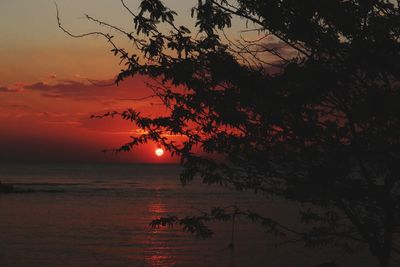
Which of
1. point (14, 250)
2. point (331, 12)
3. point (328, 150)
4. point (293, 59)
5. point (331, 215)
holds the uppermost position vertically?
point (331, 12)

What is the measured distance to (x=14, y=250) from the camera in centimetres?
3184

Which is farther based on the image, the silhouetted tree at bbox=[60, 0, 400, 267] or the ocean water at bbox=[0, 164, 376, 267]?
the ocean water at bbox=[0, 164, 376, 267]

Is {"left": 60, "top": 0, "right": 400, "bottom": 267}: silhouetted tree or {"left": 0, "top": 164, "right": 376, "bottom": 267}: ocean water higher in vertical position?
{"left": 60, "top": 0, "right": 400, "bottom": 267}: silhouetted tree

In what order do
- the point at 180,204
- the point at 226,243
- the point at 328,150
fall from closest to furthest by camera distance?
the point at 328,150
the point at 226,243
the point at 180,204

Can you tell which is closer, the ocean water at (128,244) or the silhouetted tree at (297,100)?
the silhouetted tree at (297,100)

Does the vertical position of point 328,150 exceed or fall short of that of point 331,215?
it exceeds it

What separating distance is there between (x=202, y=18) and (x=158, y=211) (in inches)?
2099

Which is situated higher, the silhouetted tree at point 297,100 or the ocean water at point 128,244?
the silhouetted tree at point 297,100

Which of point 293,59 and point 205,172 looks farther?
point 205,172

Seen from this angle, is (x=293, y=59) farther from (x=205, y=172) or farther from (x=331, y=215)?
(x=331, y=215)

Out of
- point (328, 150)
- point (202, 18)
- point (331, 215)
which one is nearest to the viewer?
point (328, 150)

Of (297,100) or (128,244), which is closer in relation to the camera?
(297,100)

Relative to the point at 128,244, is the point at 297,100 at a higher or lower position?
higher

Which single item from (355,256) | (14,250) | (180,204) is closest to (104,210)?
(180,204)
